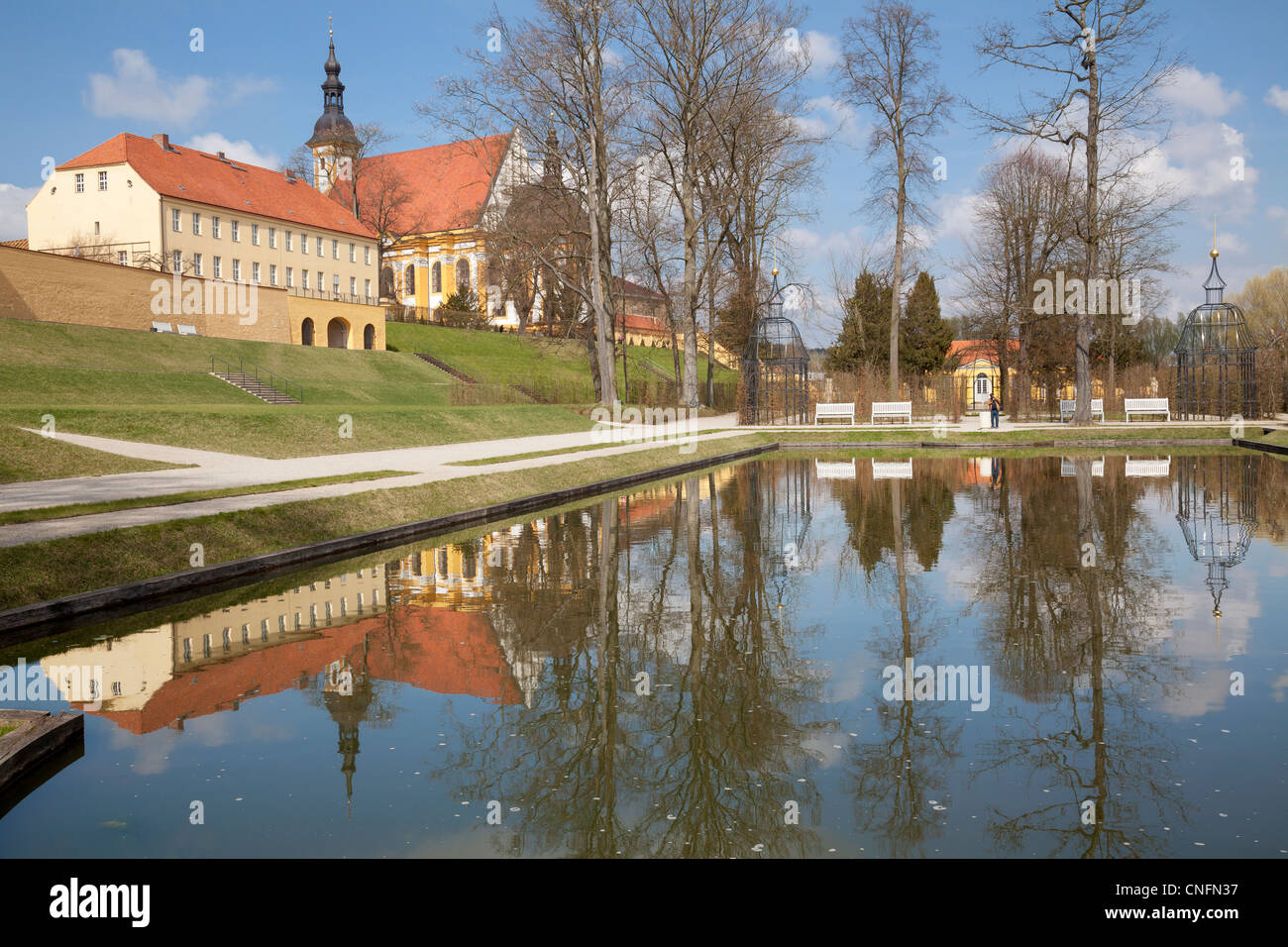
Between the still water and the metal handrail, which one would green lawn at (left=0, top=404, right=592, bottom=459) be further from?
the metal handrail

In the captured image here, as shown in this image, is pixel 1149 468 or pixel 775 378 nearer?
pixel 1149 468

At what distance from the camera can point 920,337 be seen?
5353 centimetres

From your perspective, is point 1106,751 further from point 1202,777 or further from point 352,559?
point 352,559

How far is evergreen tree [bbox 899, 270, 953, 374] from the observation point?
53125mm

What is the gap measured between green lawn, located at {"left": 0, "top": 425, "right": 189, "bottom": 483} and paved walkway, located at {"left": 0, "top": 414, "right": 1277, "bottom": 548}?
50cm

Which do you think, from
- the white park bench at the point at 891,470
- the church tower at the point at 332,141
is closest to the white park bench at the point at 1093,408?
the white park bench at the point at 891,470

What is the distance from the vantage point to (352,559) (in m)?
10.8

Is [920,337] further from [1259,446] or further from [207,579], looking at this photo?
[207,579]

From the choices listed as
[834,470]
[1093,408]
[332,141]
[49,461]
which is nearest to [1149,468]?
[834,470]

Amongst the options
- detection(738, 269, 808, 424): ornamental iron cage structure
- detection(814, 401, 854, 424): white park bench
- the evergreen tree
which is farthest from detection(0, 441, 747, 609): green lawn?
the evergreen tree

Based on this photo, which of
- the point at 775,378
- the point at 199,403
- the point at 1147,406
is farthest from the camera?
the point at 775,378

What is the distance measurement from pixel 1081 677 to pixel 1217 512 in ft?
30.1

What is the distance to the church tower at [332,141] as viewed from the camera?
248 feet
